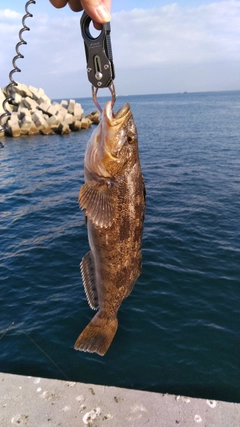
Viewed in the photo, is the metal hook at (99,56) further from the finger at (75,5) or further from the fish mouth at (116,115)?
the fish mouth at (116,115)

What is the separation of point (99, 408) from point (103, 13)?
4.99 meters

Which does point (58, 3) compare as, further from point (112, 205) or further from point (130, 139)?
point (112, 205)

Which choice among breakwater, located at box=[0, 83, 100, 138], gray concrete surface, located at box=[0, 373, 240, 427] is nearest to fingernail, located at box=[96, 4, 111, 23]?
gray concrete surface, located at box=[0, 373, 240, 427]

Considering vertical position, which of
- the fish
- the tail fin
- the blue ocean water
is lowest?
the blue ocean water

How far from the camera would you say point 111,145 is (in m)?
3.92

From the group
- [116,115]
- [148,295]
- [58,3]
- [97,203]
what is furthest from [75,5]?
[148,295]

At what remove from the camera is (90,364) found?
289 inches

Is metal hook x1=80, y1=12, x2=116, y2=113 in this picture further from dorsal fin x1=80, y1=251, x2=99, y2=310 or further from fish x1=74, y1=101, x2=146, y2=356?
dorsal fin x1=80, y1=251, x2=99, y2=310

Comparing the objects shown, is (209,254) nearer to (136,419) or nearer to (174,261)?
(174,261)

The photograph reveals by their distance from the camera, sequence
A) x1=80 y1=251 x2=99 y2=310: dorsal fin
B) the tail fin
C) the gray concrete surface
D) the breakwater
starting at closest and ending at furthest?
the tail fin < x1=80 y1=251 x2=99 y2=310: dorsal fin < the gray concrete surface < the breakwater

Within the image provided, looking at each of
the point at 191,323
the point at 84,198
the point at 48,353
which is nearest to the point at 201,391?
the point at 191,323

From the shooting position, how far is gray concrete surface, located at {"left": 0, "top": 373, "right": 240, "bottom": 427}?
4605mm

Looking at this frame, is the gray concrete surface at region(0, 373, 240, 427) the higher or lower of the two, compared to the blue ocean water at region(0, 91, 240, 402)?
higher

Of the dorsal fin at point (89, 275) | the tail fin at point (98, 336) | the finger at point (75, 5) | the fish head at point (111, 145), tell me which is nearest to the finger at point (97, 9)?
the finger at point (75, 5)
